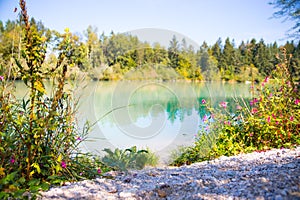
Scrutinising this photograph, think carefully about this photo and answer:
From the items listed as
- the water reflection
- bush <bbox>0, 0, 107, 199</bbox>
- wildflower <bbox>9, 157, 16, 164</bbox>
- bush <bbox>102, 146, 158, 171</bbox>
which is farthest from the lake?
wildflower <bbox>9, 157, 16, 164</bbox>

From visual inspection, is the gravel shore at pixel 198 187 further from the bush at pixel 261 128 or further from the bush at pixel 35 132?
the bush at pixel 261 128

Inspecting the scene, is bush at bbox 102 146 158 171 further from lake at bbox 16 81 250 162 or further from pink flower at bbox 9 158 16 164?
pink flower at bbox 9 158 16 164

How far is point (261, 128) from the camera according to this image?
3.13 metres

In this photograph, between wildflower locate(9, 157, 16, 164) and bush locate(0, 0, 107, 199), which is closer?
bush locate(0, 0, 107, 199)

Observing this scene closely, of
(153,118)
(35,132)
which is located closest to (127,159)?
(153,118)

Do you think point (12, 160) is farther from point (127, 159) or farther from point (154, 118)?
point (154, 118)

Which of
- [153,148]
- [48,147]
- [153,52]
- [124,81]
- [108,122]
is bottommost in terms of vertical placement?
[153,148]

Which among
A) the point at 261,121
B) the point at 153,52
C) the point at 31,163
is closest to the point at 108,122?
the point at 153,52

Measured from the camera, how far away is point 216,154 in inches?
122

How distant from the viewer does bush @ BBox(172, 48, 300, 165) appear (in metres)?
A: 3.02

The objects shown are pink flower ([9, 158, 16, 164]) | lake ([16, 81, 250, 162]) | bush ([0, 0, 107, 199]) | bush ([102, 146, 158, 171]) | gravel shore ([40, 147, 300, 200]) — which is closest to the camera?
gravel shore ([40, 147, 300, 200])

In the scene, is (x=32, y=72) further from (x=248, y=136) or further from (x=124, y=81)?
(x=248, y=136)

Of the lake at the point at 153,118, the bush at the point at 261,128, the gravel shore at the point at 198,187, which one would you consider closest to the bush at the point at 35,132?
the gravel shore at the point at 198,187

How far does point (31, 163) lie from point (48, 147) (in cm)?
16
